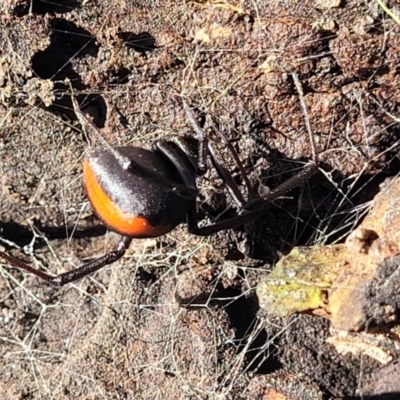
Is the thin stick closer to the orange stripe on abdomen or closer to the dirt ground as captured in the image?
the dirt ground

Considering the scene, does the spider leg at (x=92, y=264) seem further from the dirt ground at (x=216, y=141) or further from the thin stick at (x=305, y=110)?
the thin stick at (x=305, y=110)

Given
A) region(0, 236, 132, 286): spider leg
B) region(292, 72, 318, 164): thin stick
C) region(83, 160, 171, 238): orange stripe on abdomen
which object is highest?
region(292, 72, 318, 164): thin stick

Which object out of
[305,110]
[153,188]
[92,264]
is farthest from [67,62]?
[305,110]

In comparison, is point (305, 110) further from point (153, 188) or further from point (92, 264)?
point (92, 264)

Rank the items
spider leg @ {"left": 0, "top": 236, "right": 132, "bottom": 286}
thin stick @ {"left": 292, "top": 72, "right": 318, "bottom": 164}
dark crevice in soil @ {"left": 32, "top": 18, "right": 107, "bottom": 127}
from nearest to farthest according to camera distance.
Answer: thin stick @ {"left": 292, "top": 72, "right": 318, "bottom": 164} → dark crevice in soil @ {"left": 32, "top": 18, "right": 107, "bottom": 127} → spider leg @ {"left": 0, "top": 236, "right": 132, "bottom": 286}

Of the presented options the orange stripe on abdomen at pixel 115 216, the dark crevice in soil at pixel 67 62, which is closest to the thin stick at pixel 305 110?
the orange stripe on abdomen at pixel 115 216

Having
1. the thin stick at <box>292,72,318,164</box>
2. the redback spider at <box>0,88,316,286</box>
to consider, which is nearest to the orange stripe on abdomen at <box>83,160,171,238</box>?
the redback spider at <box>0,88,316,286</box>

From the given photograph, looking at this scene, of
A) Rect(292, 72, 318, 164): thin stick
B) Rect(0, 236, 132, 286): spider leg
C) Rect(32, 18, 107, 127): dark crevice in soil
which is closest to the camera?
Rect(292, 72, 318, 164): thin stick
